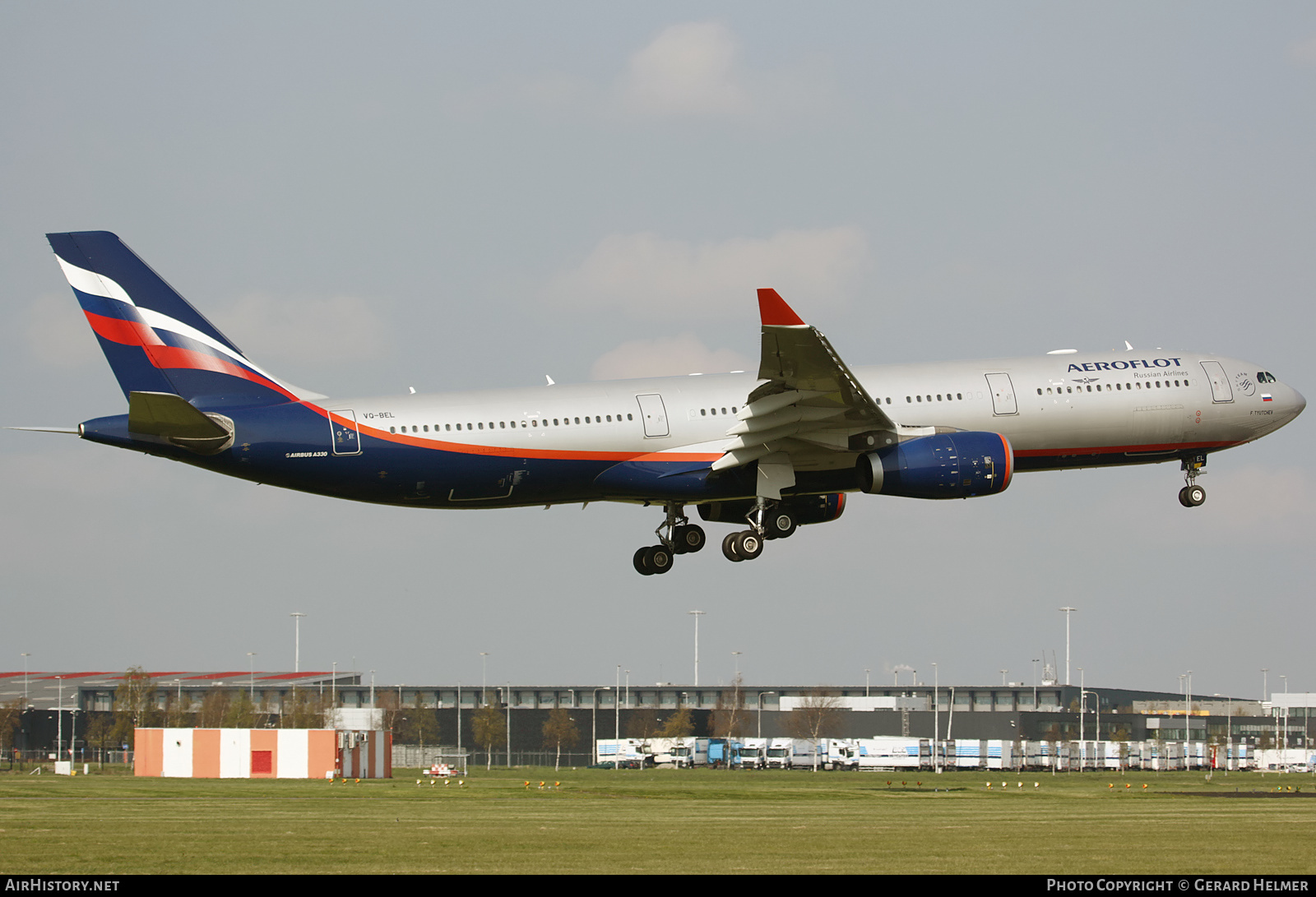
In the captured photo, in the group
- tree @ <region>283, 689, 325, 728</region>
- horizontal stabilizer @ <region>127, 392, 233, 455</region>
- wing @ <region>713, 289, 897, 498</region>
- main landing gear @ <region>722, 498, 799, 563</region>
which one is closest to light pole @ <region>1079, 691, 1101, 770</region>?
tree @ <region>283, 689, 325, 728</region>

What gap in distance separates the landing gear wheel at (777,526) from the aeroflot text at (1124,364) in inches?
404

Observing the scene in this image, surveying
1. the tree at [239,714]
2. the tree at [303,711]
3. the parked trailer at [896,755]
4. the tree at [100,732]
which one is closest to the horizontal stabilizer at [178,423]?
the parked trailer at [896,755]

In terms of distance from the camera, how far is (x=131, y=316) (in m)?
45.7

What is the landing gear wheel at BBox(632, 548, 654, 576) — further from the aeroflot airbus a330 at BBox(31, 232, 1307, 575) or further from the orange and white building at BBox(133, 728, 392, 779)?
the orange and white building at BBox(133, 728, 392, 779)

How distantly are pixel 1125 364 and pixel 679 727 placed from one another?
89.7 meters

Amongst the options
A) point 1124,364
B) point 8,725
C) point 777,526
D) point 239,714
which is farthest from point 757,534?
point 8,725

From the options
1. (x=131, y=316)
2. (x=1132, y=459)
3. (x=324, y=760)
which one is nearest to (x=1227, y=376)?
(x=1132, y=459)

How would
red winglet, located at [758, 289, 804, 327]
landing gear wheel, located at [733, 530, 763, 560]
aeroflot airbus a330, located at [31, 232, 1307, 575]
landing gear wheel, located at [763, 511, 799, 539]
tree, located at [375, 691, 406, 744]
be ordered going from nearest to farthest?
red winglet, located at [758, 289, 804, 327]
aeroflot airbus a330, located at [31, 232, 1307, 575]
landing gear wheel, located at [733, 530, 763, 560]
landing gear wheel, located at [763, 511, 799, 539]
tree, located at [375, 691, 406, 744]

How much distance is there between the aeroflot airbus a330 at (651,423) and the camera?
4434cm

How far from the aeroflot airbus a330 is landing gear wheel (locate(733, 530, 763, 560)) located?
0.06 metres

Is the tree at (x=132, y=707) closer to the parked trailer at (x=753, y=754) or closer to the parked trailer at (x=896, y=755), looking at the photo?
the parked trailer at (x=753, y=754)

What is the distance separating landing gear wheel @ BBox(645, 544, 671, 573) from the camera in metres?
52.4

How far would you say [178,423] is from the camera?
42.7 metres
